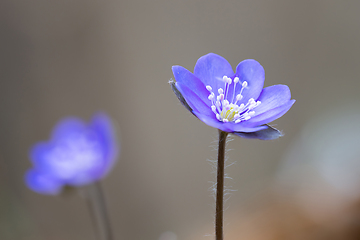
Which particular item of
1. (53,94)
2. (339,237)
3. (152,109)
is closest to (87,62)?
(53,94)

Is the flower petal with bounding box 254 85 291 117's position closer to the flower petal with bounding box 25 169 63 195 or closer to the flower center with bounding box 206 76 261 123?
the flower center with bounding box 206 76 261 123

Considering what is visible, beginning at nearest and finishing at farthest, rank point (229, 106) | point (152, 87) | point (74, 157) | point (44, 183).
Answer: point (229, 106), point (44, 183), point (74, 157), point (152, 87)

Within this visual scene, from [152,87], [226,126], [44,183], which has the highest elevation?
[152,87]

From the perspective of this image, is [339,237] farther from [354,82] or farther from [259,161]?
[354,82]

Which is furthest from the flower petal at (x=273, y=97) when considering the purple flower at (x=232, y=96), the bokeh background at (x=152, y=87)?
the bokeh background at (x=152, y=87)

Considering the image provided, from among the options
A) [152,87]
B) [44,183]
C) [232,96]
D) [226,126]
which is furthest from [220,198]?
[152,87]

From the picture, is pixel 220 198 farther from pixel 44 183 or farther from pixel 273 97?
pixel 44 183
